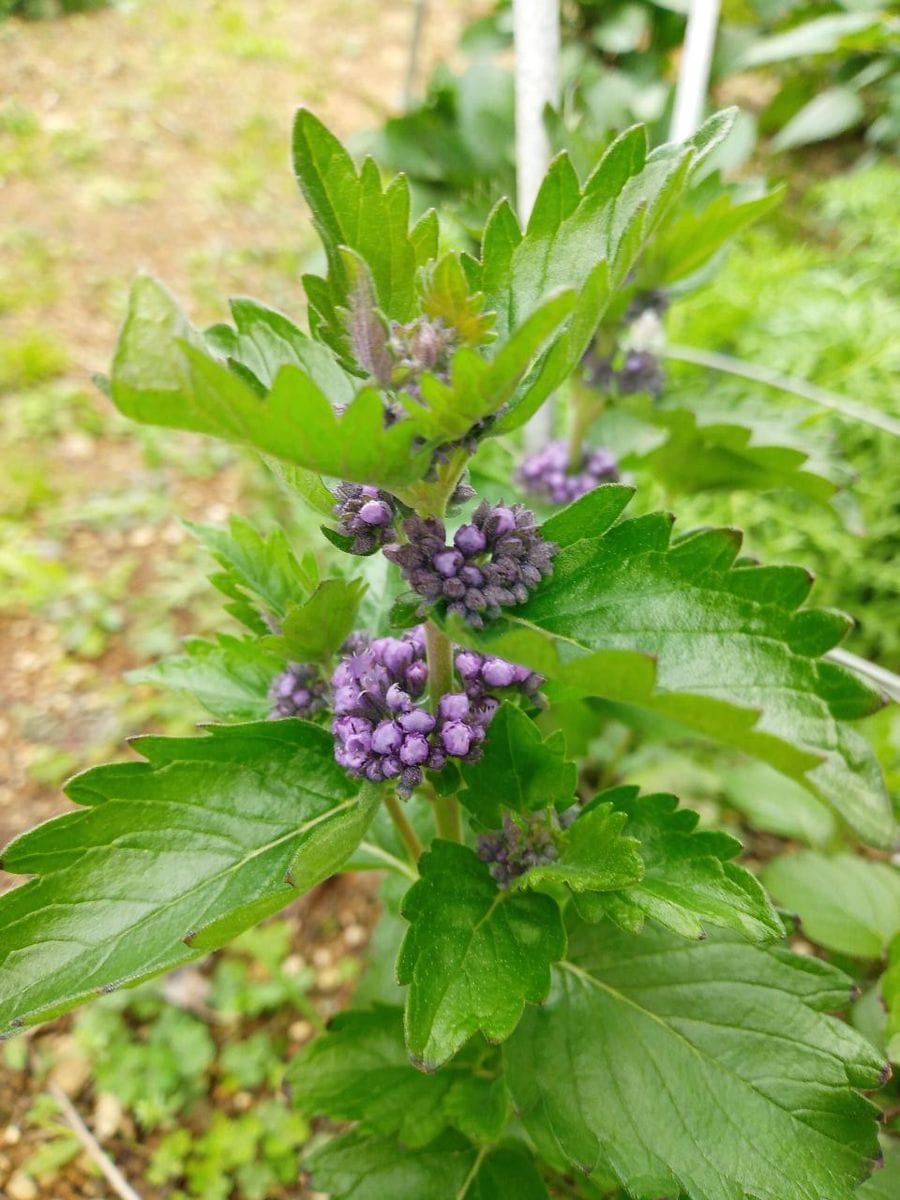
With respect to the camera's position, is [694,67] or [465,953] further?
[694,67]

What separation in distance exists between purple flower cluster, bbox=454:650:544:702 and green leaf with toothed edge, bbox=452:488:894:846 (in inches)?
3.9

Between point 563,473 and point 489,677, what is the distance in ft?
2.62

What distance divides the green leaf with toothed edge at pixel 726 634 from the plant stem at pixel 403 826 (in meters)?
0.34

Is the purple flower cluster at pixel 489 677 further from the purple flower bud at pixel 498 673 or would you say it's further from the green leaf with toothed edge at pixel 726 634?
the green leaf with toothed edge at pixel 726 634

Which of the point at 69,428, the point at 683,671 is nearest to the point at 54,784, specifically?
the point at 69,428

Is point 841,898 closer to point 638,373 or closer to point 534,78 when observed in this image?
point 638,373

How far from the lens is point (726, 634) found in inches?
28.9

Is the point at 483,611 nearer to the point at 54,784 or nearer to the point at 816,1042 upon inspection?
the point at 816,1042

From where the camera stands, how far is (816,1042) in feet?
3.19

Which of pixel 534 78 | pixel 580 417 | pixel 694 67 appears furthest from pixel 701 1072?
pixel 694 67

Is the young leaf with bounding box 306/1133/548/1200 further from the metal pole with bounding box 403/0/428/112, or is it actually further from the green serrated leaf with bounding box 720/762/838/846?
the metal pole with bounding box 403/0/428/112

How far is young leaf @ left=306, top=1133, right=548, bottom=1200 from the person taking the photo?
3.83 feet

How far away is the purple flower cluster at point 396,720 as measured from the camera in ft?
2.76

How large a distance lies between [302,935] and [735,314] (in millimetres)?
2182
